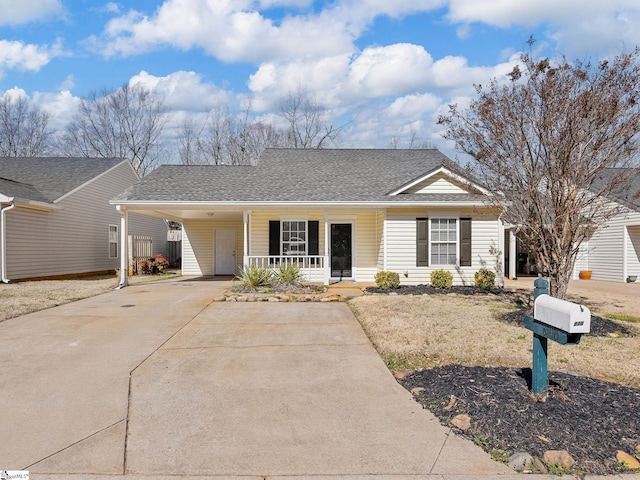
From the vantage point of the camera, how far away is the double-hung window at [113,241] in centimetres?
2202

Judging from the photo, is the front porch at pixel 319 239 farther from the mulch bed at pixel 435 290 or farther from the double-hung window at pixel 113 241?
the double-hung window at pixel 113 241

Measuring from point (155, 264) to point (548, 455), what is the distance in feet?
63.3

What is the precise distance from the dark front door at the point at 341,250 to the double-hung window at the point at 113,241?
12036 mm

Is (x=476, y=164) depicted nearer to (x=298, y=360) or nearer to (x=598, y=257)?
(x=298, y=360)

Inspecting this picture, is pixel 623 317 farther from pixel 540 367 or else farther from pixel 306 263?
pixel 306 263

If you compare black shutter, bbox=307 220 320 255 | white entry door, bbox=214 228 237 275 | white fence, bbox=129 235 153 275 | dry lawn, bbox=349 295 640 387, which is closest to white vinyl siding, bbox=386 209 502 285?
black shutter, bbox=307 220 320 255

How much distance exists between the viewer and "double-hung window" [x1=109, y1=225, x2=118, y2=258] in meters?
22.0

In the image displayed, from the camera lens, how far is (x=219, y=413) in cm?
439

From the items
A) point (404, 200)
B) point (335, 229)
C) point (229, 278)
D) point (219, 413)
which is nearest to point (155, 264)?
point (229, 278)

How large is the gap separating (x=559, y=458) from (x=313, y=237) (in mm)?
12694

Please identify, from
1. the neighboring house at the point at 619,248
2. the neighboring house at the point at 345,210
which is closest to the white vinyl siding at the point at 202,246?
the neighboring house at the point at 345,210

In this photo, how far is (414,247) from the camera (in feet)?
46.9

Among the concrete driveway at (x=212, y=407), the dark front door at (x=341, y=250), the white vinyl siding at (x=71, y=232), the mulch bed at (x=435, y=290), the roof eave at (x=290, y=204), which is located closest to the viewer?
the concrete driveway at (x=212, y=407)

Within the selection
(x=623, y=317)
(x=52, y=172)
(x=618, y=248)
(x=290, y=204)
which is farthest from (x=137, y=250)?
(x=618, y=248)
